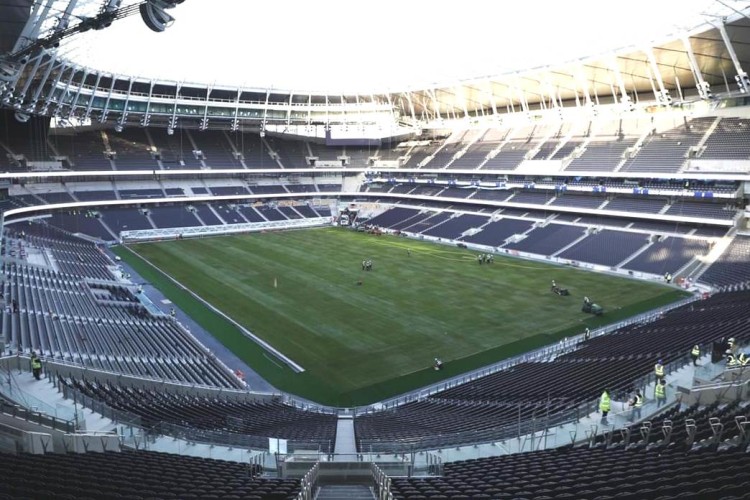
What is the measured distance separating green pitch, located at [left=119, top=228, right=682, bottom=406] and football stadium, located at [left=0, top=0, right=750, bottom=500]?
10.4 inches

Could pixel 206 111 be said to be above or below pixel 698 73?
above

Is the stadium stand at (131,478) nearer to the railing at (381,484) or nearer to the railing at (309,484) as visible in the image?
the railing at (309,484)

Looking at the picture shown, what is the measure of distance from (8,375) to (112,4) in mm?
12673

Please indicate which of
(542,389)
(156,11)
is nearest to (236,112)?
(156,11)

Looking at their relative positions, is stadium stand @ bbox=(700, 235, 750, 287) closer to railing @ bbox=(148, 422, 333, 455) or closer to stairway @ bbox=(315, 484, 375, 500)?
stairway @ bbox=(315, 484, 375, 500)

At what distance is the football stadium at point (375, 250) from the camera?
Answer: 11422mm

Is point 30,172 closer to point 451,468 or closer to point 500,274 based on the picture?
point 500,274

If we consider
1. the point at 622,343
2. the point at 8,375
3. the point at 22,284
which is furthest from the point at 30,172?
the point at 622,343

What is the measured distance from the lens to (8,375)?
14391mm

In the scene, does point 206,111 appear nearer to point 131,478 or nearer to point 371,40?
point 371,40

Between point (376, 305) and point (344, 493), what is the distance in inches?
864

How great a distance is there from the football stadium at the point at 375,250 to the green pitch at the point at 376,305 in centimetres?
26

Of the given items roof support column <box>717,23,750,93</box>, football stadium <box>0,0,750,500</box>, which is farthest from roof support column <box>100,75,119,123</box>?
roof support column <box>717,23,750,93</box>

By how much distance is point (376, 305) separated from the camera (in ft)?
105
